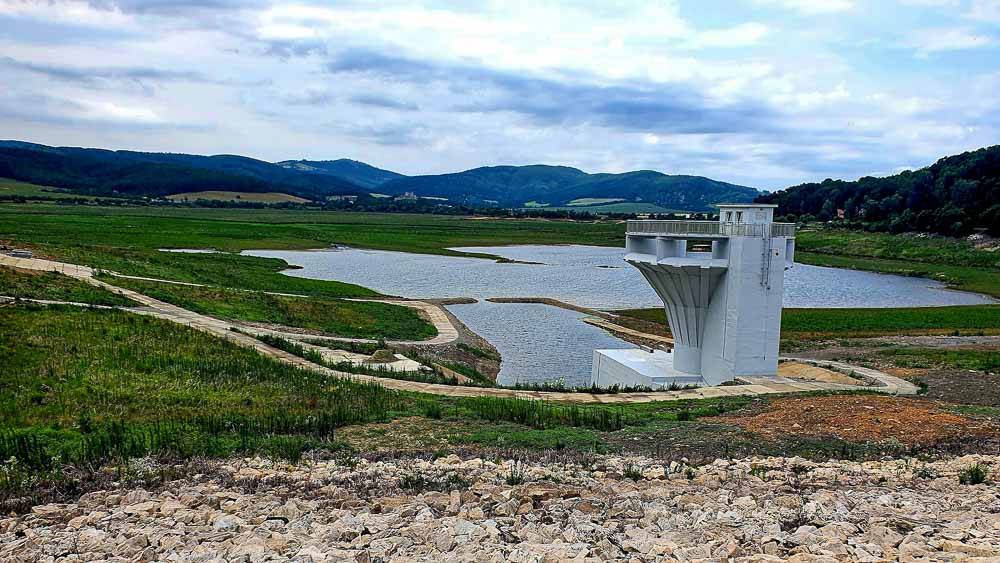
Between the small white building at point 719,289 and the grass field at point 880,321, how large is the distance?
1846 cm

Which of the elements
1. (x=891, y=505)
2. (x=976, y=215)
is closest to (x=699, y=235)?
(x=891, y=505)

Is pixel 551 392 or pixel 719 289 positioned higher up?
pixel 719 289

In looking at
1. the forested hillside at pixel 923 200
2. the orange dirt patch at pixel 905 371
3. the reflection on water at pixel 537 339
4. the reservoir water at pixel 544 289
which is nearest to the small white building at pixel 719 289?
the orange dirt patch at pixel 905 371

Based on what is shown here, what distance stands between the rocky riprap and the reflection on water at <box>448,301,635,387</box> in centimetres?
1988

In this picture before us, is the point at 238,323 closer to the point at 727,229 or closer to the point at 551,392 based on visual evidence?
the point at 551,392

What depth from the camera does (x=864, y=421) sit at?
626 inches

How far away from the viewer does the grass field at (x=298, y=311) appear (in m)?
34.4

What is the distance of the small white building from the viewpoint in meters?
24.8

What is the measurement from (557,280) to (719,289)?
46.0 metres

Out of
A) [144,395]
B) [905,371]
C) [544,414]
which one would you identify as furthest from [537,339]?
[144,395]

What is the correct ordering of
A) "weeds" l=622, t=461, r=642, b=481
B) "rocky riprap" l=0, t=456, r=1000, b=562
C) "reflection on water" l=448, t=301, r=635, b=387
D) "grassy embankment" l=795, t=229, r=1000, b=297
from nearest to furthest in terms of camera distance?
"rocky riprap" l=0, t=456, r=1000, b=562, "weeds" l=622, t=461, r=642, b=481, "reflection on water" l=448, t=301, r=635, b=387, "grassy embankment" l=795, t=229, r=1000, b=297

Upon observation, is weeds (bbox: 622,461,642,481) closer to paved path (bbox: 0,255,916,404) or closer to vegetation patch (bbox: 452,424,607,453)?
vegetation patch (bbox: 452,424,607,453)

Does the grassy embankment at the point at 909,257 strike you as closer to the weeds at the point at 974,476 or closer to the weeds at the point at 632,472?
the weeds at the point at 974,476

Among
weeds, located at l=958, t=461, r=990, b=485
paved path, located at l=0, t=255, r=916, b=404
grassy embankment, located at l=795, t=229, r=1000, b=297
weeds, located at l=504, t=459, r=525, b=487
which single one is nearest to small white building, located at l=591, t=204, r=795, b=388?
paved path, located at l=0, t=255, r=916, b=404
